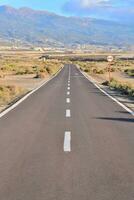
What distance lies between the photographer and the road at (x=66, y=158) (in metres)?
6.94

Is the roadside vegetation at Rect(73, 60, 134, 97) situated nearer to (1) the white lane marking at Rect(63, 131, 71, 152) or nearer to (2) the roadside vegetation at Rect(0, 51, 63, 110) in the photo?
(2) the roadside vegetation at Rect(0, 51, 63, 110)

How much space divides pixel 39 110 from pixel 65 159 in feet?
34.8

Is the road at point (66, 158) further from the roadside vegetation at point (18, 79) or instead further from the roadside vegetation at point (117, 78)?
the roadside vegetation at point (117, 78)

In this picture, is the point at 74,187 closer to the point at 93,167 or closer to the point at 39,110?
the point at 93,167

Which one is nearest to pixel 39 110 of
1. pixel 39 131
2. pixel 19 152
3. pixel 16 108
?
pixel 16 108

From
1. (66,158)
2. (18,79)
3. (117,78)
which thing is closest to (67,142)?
(66,158)

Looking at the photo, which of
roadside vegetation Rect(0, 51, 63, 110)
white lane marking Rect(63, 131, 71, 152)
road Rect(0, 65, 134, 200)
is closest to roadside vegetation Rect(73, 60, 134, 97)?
roadside vegetation Rect(0, 51, 63, 110)

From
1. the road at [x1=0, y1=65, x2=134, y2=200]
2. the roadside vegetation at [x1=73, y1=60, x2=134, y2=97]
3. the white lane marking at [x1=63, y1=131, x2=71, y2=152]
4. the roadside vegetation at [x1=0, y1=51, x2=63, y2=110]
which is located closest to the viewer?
the road at [x1=0, y1=65, x2=134, y2=200]

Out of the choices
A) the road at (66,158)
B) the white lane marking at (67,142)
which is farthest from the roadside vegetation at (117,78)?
the white lane marking at (67,142)

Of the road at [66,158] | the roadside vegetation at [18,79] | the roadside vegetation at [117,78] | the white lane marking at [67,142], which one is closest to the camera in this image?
the road at [66,158]

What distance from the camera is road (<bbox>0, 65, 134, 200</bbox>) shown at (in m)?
6.94

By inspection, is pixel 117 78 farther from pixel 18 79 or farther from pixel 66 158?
pixel 66 158

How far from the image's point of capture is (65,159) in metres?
9.30

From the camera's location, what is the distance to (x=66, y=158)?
9.41 metres
